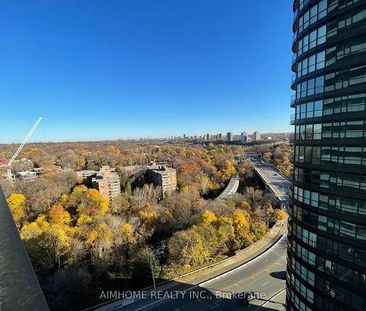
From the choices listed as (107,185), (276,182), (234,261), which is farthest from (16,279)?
(276,182)

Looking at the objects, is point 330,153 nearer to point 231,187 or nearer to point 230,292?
point 230,292

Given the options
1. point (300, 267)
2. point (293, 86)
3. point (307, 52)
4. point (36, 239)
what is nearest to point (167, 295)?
point (300, 267)

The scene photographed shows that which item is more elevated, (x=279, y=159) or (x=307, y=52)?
(x=307, y=52)

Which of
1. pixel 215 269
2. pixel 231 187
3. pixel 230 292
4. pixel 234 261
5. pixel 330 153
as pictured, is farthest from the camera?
pixel 231 187

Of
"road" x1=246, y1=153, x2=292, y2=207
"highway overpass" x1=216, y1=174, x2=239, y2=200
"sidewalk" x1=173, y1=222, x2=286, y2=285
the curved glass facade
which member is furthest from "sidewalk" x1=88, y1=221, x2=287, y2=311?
"highway overpass" x1=216, y1=174, x2=239, y2=200

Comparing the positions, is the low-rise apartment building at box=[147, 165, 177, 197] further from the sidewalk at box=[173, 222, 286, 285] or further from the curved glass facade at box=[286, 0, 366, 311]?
the curved glass facade at box=[286, 0, 366, 311]

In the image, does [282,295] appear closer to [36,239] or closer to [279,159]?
Result: [36,239]
